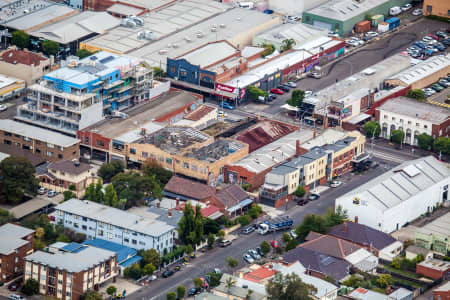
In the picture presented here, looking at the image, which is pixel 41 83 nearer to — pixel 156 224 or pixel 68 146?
pixel 68 146

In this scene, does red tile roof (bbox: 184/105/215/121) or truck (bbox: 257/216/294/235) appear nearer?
truck (bbox: 257/216/294/235)

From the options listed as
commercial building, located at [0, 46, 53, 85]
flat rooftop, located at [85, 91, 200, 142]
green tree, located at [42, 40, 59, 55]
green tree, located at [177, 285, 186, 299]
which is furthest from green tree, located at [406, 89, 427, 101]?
green tree, located at [177, 285, 186, 299]

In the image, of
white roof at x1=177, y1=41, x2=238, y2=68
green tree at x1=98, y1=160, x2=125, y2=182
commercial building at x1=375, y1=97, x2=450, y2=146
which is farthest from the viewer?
white roof at x1=177, y1=41, x2=238, y2=68

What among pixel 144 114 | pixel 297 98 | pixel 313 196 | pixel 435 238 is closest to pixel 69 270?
pixel 313 196

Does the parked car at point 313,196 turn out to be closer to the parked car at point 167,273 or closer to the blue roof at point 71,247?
the parked car at point 167,273

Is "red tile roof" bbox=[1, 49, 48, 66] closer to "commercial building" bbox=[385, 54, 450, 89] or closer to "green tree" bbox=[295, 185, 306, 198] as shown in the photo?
"green tree" bbox=[295, 185, 306, 198]

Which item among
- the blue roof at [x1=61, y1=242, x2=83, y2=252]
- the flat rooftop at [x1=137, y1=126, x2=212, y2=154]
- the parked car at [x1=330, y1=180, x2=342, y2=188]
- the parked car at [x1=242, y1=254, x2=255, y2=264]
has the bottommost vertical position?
the parked car at [x1=242, y1=254, x2=255, y2=264]
